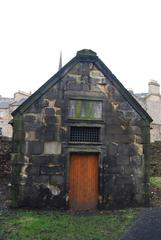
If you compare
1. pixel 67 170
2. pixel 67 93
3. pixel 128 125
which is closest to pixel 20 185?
pixel 67 170

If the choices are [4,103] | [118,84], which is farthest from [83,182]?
[4,103]

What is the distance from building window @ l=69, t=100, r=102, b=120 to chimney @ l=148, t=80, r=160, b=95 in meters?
32.5

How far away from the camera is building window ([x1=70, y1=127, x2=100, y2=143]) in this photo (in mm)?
12758

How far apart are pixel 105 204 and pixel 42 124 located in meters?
3.79

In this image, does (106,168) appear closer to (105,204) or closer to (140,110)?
(105,204)

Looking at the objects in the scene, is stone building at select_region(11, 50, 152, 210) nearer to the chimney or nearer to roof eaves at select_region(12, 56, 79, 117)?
roof eaves at select_region(12, 56, 79, 117)

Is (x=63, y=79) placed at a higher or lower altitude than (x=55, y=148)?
higher

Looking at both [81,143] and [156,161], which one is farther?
[156,161]

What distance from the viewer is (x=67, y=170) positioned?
12.5 m

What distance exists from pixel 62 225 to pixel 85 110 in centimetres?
451

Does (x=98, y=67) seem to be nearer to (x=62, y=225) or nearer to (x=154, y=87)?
(x=62, y=225)

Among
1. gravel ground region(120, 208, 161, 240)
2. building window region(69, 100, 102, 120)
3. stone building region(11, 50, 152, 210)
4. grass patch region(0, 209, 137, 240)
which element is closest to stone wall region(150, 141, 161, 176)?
stone building region(11, 50, 152, 210)

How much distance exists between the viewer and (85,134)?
1284cm

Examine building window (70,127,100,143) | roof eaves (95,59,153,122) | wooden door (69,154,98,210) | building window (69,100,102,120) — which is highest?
roof eaves (95,59,153,122)
